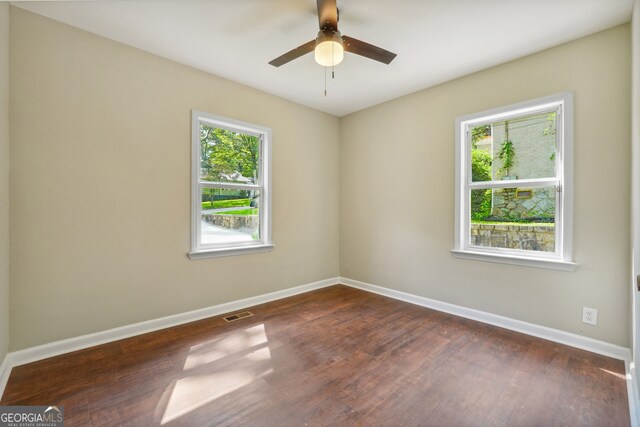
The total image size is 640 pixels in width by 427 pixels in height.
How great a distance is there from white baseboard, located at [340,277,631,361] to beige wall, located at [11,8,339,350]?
1998mm

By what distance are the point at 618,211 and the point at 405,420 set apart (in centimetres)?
231

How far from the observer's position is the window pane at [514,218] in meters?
2.68

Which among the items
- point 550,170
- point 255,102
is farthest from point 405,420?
point 255,102

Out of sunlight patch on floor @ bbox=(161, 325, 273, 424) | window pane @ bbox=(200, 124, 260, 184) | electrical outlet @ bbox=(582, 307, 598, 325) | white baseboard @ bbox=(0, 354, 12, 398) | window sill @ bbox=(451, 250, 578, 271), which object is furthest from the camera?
window pane @ bbox=(200, 124, 260, 184)

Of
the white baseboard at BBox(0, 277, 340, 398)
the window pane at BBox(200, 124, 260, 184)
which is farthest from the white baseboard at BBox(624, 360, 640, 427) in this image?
the window pane at BBox(200, 124, 260, 184)

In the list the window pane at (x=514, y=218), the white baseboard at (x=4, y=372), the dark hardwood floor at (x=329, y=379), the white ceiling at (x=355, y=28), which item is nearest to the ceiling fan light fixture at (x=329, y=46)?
the white ceiling at (x=355, y=28)

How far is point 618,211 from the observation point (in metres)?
2.27

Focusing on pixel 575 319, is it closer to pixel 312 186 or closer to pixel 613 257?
pixel 613 257

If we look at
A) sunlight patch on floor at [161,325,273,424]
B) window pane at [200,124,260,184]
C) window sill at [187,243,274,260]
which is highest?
window pane at [200,124,260,184]

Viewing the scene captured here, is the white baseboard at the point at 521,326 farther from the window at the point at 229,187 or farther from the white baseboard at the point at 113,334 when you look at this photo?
the window at the point at 229,187

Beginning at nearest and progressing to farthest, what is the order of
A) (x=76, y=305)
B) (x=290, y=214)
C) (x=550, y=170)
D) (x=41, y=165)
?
1. (x=41, y=165)
2. (x=76, y=305)
3. (x=550, y=170)
4. (x=290, y=214)

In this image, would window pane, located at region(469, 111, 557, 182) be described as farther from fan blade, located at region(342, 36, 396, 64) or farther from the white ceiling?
fan blade, located at region(342, 36, 396, 64)

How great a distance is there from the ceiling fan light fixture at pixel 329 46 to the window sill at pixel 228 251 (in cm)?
219

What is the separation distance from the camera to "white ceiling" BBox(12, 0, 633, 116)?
209 centimetres
